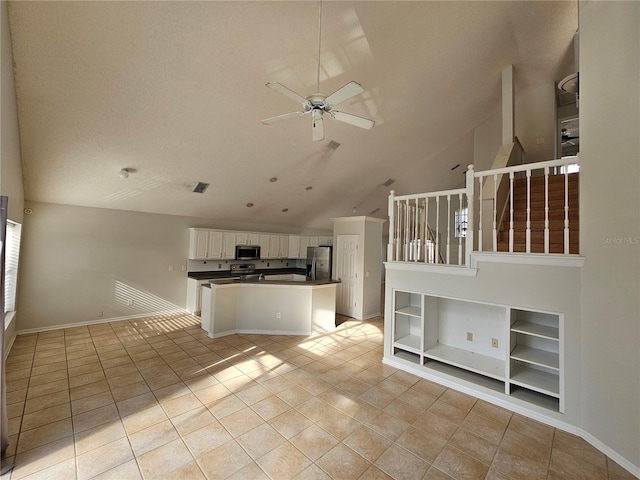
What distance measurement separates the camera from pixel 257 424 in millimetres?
2586

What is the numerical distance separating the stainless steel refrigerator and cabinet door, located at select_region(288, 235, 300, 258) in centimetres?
87

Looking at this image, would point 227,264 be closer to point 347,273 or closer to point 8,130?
point 347,273

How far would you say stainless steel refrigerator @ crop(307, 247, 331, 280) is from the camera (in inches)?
292

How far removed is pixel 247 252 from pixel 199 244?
130cm

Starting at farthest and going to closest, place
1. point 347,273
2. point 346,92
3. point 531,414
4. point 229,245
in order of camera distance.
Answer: point 229,245 → point 347,273 → point 531,414 → point 346,92

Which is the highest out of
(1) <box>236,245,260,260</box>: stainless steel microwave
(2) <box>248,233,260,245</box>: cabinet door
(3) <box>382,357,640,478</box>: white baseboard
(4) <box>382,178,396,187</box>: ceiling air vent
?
(4) <box>382,178,396,187</box>: ceiling air vent

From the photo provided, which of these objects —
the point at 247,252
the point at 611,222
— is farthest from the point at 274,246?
the point at 611,222

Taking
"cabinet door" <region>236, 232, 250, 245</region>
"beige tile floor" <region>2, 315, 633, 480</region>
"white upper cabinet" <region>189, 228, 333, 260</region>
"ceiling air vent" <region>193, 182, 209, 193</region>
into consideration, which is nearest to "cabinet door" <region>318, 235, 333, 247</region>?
"white upper cabinet" <region>189, 228, 333, 260</region>

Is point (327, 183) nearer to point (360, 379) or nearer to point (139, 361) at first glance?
point (360, 379)

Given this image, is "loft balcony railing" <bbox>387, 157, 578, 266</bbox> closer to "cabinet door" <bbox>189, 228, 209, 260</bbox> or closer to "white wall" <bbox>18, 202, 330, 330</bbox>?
Answer: "cabinet door" <bbox>189, 228, 209, 260</bbox>

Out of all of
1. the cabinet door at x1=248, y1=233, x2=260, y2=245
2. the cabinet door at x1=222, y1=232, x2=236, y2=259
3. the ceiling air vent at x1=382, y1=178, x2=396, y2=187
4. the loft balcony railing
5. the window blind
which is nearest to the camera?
the loft balcony railing

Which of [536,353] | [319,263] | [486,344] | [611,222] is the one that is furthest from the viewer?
[319,263]

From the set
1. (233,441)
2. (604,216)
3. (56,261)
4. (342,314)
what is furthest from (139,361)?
(604,216)

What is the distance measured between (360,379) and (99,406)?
2.92m
